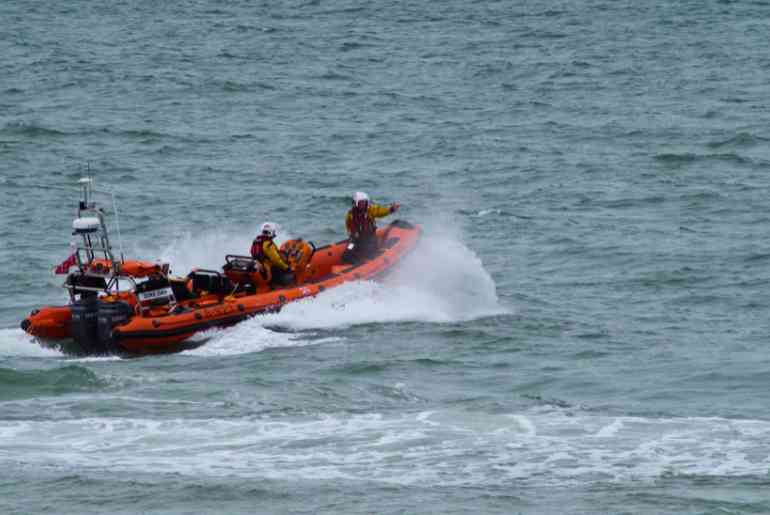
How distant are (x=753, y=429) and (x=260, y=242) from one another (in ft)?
22.5

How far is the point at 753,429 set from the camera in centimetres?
1292

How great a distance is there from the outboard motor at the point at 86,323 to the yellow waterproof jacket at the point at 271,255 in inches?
86.9

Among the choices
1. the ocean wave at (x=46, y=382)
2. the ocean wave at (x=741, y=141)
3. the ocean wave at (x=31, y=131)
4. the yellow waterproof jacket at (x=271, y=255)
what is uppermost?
the ocean wave at (x=31, y=131)

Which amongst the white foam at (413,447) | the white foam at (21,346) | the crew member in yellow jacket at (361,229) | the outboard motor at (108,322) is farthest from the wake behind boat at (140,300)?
the white foam at (413,447)

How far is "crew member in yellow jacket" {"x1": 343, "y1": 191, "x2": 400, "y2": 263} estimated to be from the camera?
19375 millimetres

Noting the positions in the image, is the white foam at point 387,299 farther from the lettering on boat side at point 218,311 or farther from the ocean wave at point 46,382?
the ocean wave at point 46,382

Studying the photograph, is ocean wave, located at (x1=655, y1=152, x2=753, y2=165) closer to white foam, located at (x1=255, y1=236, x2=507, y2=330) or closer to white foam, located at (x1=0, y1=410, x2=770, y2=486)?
white foam, located at (x1=255, y1=236, x2=507, y2=330)

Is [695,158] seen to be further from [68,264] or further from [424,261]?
[68,264]

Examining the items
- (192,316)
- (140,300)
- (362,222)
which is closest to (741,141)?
(362,222)

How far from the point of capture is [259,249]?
17.9m

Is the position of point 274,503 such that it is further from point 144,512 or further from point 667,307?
point 667,307

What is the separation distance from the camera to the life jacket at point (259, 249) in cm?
1788

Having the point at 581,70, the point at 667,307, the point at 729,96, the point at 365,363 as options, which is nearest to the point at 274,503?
the point at 365,363

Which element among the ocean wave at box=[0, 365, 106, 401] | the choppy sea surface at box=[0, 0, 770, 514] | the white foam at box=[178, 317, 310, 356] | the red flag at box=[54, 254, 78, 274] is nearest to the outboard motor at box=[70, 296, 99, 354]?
the choppy sea surface at box=[0, 0, 770, 514]
